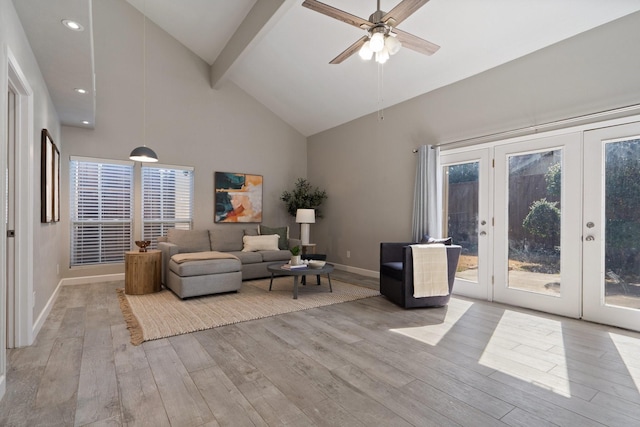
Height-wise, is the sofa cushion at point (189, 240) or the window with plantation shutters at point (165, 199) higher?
the window with plantation shutters at point (165, 199)

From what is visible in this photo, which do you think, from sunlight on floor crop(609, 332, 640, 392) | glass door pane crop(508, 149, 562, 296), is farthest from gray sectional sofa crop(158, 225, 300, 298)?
sunlight on floor crop(609, 332, 640, 392)

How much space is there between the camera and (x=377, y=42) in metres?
2.62

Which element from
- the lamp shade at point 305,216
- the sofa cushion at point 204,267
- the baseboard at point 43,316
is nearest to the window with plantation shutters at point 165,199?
the sofa cushion at point 204,267

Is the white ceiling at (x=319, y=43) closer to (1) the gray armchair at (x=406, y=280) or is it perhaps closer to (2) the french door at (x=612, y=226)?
(2) the french door at (x=612, y=226)

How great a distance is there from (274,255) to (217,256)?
131 centimetres

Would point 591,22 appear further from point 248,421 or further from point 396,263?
point 248,421

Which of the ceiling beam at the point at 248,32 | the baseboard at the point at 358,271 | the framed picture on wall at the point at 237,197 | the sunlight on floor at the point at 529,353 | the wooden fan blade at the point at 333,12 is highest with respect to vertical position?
the ceiling beam at the point at 248,32

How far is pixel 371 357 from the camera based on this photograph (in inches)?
97.7

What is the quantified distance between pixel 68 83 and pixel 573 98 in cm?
553

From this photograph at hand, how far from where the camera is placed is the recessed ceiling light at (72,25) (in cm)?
243

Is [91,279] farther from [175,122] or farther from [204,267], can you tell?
[175,122]

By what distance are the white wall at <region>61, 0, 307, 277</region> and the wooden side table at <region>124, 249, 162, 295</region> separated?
119 centimetres

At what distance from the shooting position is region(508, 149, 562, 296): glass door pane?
368 cm

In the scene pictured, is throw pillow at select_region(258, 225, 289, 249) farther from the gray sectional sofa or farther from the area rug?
the area rug
